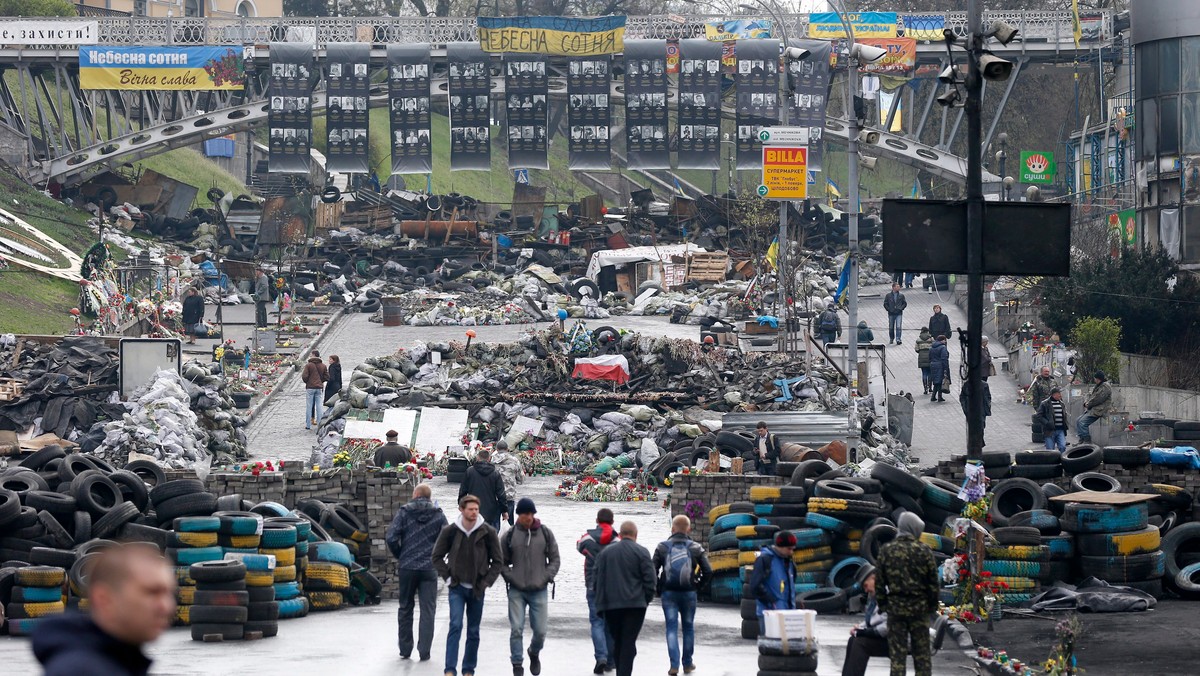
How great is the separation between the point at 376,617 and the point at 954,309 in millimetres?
36589

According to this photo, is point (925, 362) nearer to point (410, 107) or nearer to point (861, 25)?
point (861, 25)

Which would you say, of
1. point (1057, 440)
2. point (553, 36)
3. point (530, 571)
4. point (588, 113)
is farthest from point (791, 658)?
point (553, 36)

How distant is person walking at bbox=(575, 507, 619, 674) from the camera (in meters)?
13.4

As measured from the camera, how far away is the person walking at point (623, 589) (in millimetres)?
12724

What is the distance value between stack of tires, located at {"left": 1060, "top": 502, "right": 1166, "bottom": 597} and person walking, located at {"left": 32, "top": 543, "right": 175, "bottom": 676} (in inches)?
547

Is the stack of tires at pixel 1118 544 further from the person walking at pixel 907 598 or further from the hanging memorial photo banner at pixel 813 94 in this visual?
the hanging memorial photo banner at pixel 813 94

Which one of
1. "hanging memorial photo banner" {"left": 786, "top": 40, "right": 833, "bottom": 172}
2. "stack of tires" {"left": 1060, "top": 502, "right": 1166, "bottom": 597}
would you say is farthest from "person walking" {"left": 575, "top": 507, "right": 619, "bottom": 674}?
"hanging memorial photo banner" {"left": 786, "top": 40, "right": 833, "bottom": 172}

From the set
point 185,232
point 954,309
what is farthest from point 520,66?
point 954,309

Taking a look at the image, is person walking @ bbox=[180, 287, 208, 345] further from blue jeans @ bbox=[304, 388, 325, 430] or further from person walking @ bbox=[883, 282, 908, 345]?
person walking @ bbox=[883, 282, 908, 345]

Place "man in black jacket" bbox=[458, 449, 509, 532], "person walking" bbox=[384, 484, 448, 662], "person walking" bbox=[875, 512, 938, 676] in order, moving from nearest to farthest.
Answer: "person walking" bbox=[875, 512, 938, 676]
"person walking" bbox=[384, 484, 448, 662]
"man in black jacket" bbox=[458, 449, 509, 532]

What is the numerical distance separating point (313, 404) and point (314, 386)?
0.67 m

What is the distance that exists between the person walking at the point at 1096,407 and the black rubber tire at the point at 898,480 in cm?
1345

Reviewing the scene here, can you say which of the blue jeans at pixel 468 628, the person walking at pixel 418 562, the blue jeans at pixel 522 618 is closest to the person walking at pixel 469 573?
the blue jeans at pixel 468 628

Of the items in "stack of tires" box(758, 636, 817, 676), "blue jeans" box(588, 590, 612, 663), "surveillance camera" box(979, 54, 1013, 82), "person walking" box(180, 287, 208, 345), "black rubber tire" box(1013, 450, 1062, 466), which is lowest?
"blue jeans" box(588, 590, 612, 663)
